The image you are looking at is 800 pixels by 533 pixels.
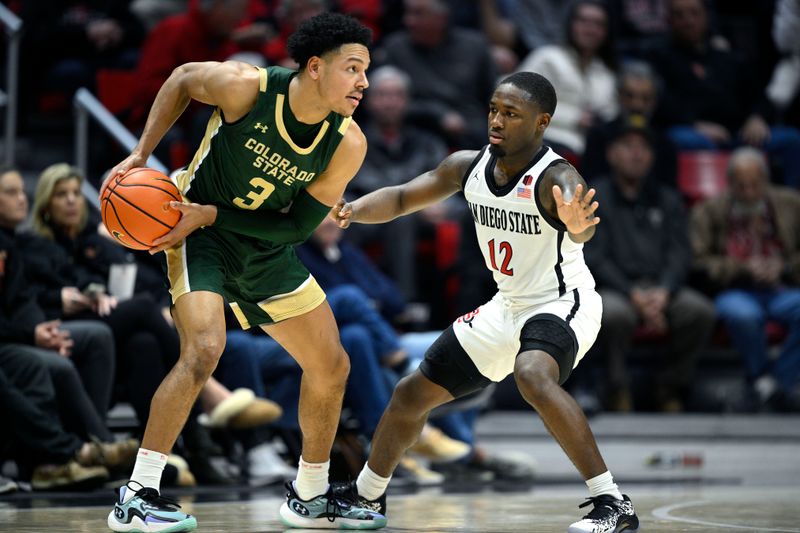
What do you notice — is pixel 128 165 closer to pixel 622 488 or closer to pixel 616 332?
pixel 622 488

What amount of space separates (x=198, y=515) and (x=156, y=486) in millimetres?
755

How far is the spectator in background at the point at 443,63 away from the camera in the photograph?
10555 mm

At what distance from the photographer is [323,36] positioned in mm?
4961

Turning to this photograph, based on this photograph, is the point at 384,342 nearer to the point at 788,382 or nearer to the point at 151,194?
the point at 151,194

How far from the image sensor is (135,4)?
10.1 meters

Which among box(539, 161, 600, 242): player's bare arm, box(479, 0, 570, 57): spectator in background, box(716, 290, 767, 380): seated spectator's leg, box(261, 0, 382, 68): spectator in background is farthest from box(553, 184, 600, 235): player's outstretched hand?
box(479, 0, 570, 57): spectator in background

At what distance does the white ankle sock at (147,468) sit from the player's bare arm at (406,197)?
1.22 meters

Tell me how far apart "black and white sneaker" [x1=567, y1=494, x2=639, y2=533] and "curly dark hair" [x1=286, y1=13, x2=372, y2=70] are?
1.93 meters

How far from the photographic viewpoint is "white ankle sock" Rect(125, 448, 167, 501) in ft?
15.3

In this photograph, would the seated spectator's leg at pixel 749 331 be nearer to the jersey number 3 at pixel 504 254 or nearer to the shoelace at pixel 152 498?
the jersey number 3 at pixel 504 254

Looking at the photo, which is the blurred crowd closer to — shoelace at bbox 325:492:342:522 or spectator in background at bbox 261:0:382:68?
spectator in background at bbox 261:0:382:68

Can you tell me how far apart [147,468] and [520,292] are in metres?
1.55

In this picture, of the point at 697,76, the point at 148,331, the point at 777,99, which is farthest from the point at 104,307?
the point at 777,99

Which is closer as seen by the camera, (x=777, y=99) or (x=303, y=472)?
(x=303, y=472)
